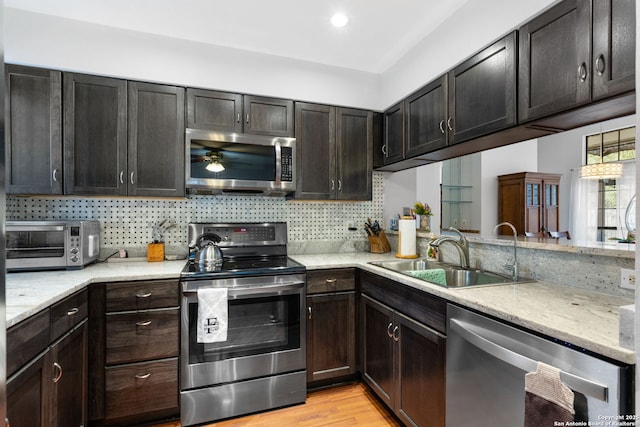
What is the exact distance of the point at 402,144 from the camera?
8.16 ft

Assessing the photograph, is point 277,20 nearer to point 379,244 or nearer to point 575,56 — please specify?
point 575,56

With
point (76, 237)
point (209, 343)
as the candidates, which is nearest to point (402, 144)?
point (209, 343)

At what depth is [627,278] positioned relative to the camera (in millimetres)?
1301

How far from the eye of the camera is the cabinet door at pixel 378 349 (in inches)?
75.5

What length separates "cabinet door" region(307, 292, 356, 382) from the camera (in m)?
2.20

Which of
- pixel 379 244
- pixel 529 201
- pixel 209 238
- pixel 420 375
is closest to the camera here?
pixel 420 375

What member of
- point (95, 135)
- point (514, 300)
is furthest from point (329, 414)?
point (95, 135)

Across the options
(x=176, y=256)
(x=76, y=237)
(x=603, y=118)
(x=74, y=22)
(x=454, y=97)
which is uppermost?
(x=74, y=22)

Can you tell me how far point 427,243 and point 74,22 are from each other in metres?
3.09

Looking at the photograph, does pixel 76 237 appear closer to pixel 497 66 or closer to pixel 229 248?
pixel 229 248

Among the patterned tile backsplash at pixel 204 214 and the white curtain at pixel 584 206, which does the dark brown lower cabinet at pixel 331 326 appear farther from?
the white curtain at pixel 584 206

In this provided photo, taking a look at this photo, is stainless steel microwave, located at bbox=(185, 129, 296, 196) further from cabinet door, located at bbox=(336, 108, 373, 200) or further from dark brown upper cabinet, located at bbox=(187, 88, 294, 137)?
cabinet door, located at bbox=(336, 108, 373, 200)

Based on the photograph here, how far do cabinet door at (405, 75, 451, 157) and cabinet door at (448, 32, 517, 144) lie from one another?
0.24ft

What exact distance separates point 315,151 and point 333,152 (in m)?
0.17
